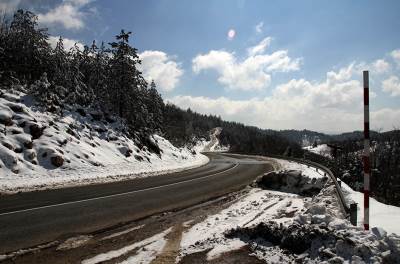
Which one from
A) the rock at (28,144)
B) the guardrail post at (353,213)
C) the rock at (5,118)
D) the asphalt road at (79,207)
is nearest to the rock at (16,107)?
the rock at (5,118)

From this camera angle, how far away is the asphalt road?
852cm

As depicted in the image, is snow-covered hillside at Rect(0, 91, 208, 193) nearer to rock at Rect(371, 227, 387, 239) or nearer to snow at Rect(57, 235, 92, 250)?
snow at Rect(57, 235, 92, 250)

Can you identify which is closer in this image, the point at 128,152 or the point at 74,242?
the point at 74,242

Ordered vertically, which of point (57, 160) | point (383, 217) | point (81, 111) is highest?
point (81, 111)

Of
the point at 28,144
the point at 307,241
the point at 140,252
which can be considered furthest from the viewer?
the point at 28,144

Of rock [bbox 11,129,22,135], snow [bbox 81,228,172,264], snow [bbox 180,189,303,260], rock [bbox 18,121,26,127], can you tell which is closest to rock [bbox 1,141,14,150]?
rock [bbox 11,129,22,135]

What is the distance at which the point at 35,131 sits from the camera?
22562 millimetres

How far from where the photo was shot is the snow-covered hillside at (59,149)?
18.3m

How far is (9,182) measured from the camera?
53.6ft

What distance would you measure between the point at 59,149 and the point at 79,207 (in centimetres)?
1164

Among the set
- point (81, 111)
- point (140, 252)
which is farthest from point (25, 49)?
point (140, 252)

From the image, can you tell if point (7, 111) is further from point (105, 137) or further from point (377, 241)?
point (377, 241)

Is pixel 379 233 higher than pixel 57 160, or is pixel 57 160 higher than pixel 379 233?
pixel 57 160

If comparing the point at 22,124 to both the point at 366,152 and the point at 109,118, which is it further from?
the point at 366,152
